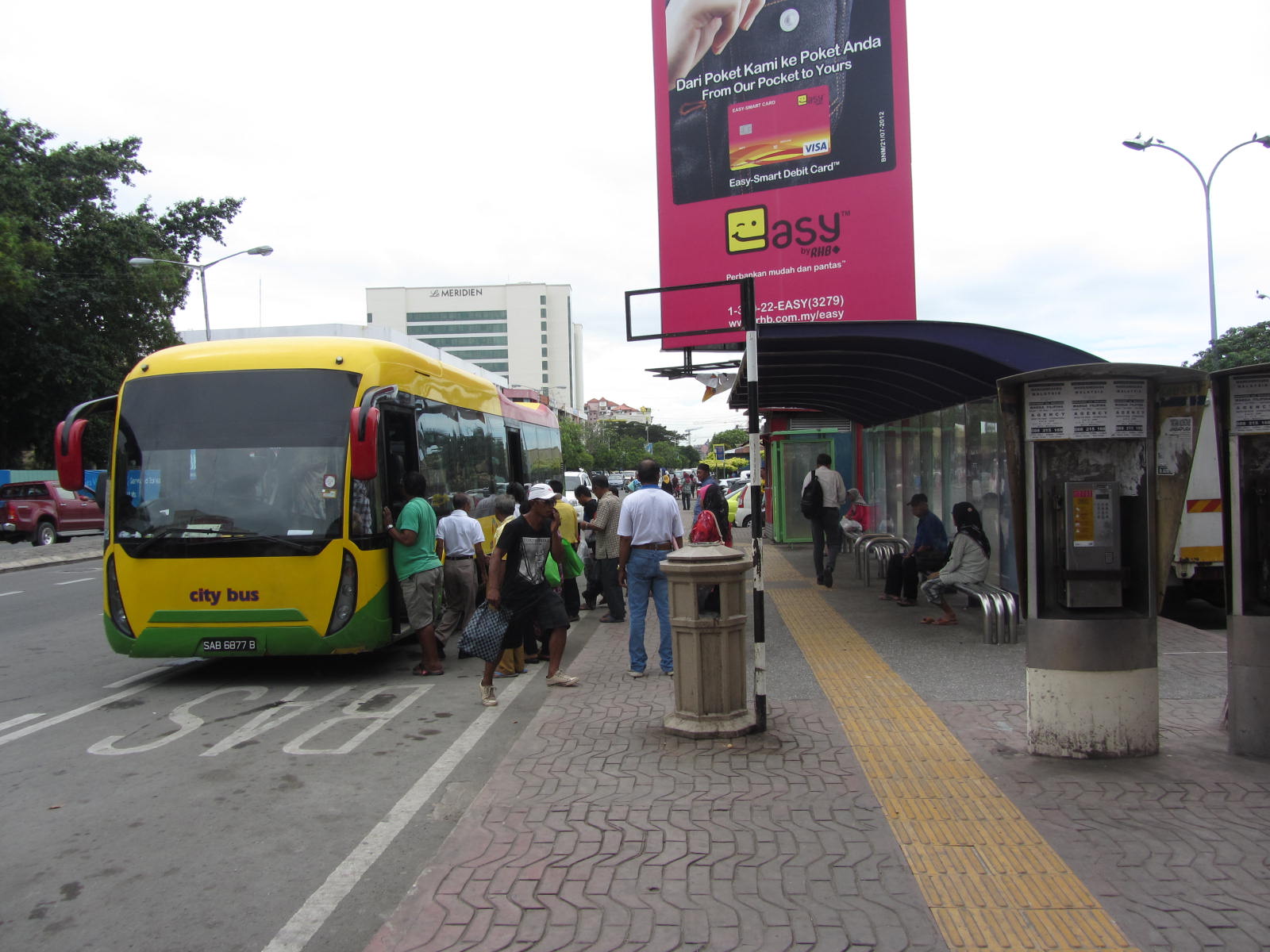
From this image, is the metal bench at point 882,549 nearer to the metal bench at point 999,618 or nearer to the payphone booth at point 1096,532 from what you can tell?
the metal bench at point 999,618

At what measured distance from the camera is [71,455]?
7719 millimetres

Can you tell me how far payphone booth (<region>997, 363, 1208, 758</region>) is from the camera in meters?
5.09

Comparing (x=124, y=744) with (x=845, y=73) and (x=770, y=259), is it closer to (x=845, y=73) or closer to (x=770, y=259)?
(x=770, y=259)

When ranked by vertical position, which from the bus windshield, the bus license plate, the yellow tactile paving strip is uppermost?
the bus windshield

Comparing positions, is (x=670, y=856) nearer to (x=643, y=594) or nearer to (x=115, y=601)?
(x=643, y=594)

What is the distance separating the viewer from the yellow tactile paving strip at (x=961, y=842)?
341 centimetres

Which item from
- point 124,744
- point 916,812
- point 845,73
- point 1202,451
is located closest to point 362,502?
point 124,744

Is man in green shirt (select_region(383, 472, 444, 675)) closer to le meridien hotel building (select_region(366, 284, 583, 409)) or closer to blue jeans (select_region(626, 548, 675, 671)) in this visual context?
blue jeans (select_region(626, 548, 675, 671))

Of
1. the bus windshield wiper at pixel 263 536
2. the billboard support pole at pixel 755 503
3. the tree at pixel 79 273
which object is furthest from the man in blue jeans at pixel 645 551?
the tree at pixel 79 273

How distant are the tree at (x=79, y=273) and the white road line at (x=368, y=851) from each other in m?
28.8

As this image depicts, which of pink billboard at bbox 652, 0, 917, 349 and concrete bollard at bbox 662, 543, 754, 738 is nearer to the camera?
concrete bollard at bbox 662, 543, 754, 738

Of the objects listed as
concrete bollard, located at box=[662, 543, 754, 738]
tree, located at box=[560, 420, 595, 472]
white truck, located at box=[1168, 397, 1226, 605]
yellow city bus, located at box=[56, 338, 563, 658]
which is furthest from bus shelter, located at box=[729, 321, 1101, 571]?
tree, located at box=[560, 420, 595, 472]

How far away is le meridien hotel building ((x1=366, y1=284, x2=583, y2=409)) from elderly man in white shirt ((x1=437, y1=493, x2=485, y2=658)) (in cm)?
15218

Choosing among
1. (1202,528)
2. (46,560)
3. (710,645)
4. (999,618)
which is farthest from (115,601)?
(46,560)
